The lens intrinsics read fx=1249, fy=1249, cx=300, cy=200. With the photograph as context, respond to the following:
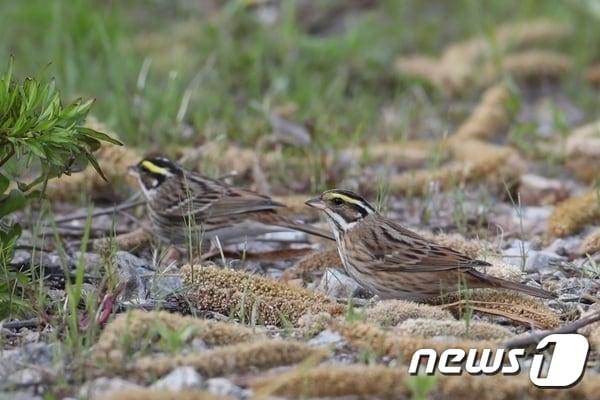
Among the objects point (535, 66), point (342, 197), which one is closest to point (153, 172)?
point (342, 197)

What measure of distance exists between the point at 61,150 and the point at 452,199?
10.7 feet

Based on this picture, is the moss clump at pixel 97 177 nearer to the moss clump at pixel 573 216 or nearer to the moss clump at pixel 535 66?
the moss clump at pixel 573 216

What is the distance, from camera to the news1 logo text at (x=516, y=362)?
455cm

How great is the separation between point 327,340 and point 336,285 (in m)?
1.47

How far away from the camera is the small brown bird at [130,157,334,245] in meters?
7.54

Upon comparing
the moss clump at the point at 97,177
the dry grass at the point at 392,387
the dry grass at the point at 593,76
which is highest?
the dry grass at the point at 392,387

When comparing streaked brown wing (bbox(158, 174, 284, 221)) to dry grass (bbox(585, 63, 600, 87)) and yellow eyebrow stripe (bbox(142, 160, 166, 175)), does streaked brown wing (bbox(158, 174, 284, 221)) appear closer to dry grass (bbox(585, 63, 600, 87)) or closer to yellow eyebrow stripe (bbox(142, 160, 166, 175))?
yellow eyebrow stripe (bbox(142, 160, 166, 175))

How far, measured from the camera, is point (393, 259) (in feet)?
20.8

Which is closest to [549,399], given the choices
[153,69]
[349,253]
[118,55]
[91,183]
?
[349,253]

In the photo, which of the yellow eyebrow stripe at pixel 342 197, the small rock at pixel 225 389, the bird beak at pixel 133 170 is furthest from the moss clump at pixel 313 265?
the small rock at pixel 225 389

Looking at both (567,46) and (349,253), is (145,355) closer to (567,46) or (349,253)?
(349,253)

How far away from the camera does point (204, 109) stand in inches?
382

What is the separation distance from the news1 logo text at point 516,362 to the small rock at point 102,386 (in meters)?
1.04

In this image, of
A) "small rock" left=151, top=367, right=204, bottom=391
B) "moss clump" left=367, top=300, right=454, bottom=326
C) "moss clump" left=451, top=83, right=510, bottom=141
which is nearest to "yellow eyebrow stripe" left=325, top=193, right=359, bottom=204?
"moss clump" left=367, top=300, right=454, bottom=326
